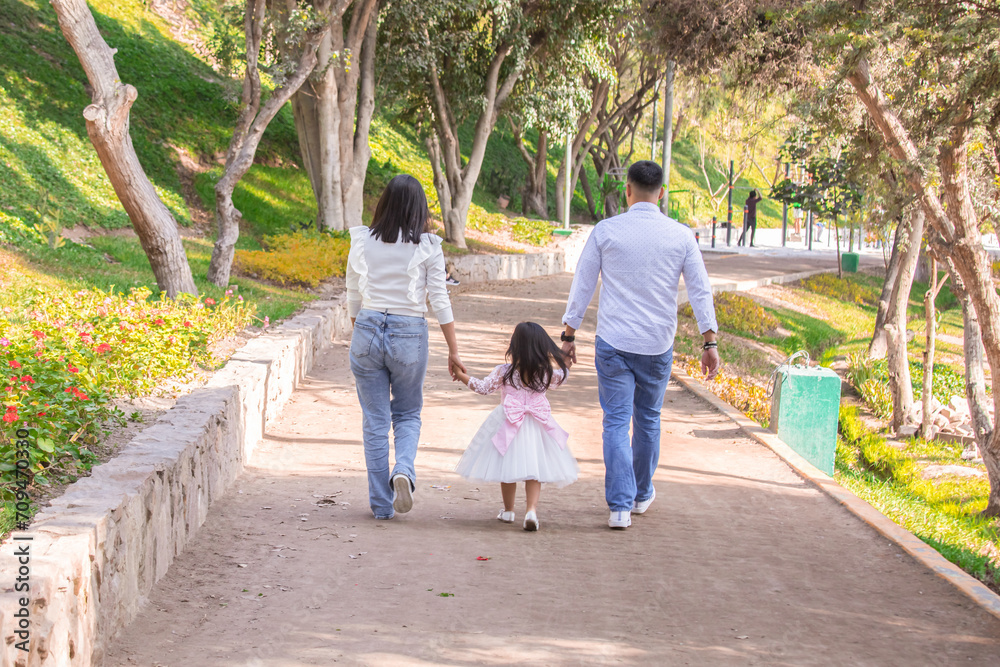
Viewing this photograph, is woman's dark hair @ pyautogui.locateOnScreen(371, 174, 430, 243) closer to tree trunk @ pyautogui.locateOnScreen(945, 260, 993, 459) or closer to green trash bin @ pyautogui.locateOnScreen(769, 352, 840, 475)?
green trash bin @ pyautogui.locateOnScreen(769, 352, 840, 475)

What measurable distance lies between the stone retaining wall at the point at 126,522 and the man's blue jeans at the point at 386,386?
3.04 feet

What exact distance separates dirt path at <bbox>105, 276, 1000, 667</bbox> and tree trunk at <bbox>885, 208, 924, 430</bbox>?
8668mm

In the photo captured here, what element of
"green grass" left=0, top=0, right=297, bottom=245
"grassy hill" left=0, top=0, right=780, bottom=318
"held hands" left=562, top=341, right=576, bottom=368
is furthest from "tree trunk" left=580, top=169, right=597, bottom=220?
"held hands" left=562, top=341, right=576, bottom=368

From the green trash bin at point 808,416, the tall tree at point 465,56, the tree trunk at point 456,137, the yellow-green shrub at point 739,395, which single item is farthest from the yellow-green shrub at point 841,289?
the green trash bin at point 808,416

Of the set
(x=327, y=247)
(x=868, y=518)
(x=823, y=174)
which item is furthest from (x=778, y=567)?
(x=823, y=174)

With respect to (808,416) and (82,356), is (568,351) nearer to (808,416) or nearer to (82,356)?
(82,356)

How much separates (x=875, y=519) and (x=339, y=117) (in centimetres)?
1233

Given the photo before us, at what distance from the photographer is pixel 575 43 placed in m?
20.0

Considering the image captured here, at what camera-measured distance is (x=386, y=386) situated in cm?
510

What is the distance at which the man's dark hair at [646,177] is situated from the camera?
200 inches

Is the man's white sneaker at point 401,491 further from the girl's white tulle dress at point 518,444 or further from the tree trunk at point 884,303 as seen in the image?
the tree trunk at point 884,303

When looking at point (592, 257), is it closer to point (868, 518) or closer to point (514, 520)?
point (514, 520)

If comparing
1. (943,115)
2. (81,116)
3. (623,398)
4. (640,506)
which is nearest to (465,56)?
(81,116)

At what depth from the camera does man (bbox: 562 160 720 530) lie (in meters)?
5.06
